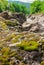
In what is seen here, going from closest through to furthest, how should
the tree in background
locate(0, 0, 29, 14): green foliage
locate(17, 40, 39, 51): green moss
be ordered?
1. locate(17, 40, 39, 51): green moss
2. the tree in background
3. locate(0, 0, 29, 14): green foliage

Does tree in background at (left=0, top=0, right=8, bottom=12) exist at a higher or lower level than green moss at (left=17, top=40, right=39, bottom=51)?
lower

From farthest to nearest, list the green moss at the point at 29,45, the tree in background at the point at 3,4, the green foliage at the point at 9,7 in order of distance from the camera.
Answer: the green foliage at the point at 9,7, the tree in background at the point at 3,4, the green moss at the point at 29,45

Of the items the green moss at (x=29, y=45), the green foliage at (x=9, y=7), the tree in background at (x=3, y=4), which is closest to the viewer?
the green moss at (x=29, y=45)

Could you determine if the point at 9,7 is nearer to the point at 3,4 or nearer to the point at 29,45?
the point at 3,4

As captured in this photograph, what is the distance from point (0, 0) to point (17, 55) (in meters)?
70.8

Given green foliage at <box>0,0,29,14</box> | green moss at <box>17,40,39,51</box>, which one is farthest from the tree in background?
green moss at <box>17,40,39,51</box>

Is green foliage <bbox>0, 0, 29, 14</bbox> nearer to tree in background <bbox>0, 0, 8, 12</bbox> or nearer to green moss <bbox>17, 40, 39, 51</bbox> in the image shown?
tree in background <bbox>0, 0, 8, 12</bbox>

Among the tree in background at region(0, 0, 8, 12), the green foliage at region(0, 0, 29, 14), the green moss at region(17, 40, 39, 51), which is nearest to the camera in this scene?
the green moss at region(17, 40, 39, 51)

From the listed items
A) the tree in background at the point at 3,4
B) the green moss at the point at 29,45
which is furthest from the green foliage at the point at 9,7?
the green moss at the point at 29,45

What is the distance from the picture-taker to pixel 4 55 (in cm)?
1350

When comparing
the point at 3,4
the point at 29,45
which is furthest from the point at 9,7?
the point at 29,45

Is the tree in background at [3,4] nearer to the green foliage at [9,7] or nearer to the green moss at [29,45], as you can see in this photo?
the green foliage at [9,7]

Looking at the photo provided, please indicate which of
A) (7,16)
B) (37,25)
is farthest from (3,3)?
(37,25)

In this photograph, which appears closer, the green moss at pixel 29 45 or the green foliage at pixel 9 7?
the green moss at pixel 29 45
